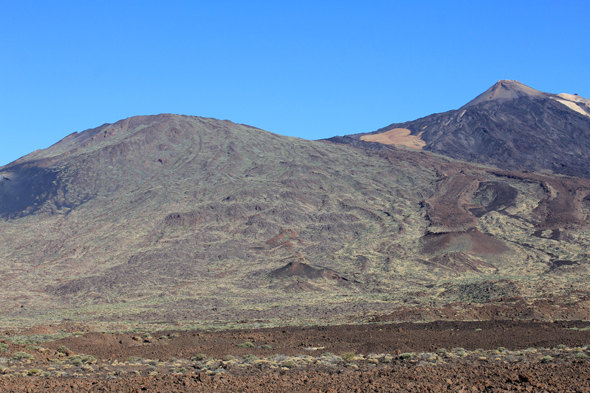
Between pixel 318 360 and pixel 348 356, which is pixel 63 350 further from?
pixel 348 356

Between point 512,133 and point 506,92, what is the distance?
3662 centimetres

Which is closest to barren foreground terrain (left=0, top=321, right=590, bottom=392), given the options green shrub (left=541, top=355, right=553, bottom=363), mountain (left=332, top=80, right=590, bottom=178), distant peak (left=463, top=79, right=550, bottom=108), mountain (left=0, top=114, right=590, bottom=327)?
green shrub (left=541, top=355, right=553, bottom=363)

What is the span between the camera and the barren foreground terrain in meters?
13.4

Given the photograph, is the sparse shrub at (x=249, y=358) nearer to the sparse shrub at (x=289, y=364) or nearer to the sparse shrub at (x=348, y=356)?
the sparse shrub at (x=289, y=364)

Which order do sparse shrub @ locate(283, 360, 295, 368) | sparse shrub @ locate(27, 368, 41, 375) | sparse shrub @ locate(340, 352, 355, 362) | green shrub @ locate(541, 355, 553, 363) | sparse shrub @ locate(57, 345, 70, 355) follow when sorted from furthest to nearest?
sparse shrub @ locate(57, 345, 70, 355) < sparse shrub @ locate(340, 352, 355, 362) < sparse shrub @ locate(283, 360, 295, 368) < green shrub @ locate(541, 355, 553, 363) < sparse shrub @ locate(27, 368, 41, 375)

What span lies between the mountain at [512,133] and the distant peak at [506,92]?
27 cm

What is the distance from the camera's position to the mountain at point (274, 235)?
4078 cm

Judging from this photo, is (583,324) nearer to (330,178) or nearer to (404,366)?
(404,366)

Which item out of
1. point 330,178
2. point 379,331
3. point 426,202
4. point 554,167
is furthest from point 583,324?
point 554,167

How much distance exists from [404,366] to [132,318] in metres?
25.1

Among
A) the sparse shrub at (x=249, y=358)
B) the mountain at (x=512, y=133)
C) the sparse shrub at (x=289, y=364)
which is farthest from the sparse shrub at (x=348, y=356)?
the mountain at (x=512, y=133)

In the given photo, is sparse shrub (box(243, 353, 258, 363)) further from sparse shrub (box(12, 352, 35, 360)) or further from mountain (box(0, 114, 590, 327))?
mountain (box(0, 114, 590, 327))

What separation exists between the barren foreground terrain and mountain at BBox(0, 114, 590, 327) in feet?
27.1

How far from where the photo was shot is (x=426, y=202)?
7731 centimetres
